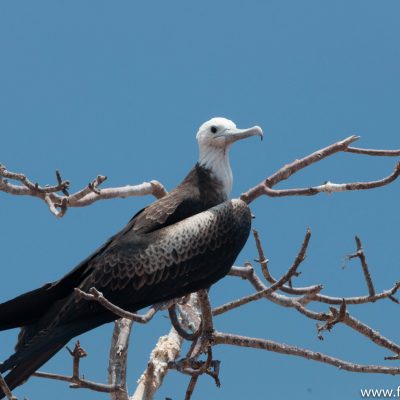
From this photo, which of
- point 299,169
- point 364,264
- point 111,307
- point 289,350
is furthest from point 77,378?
point 299,169

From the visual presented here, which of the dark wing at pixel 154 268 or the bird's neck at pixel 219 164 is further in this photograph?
the bird's neck at pixel 219 164

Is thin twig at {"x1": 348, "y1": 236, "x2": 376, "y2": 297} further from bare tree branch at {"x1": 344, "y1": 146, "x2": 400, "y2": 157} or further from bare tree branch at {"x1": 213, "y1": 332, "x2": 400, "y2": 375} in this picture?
bare tree branch at {"x1": 344, "y1": 146, "x2": 400, "y2": 157}

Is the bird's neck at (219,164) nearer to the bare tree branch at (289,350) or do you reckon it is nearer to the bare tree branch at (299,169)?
the bare tree branch at (299,169)

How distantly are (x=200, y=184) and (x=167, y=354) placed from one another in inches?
45.0

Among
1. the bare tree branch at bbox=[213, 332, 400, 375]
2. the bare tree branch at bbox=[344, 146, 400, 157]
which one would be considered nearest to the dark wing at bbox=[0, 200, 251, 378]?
the bare tree branch at bbox=[213, 332, 400, 375]

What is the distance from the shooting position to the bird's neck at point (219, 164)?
266 inches

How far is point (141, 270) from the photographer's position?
233 inches

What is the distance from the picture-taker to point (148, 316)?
16.8 ft

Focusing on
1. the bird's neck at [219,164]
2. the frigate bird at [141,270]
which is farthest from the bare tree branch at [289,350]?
the bird's neck at [219,164]

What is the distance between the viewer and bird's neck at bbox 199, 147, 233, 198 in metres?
6.75

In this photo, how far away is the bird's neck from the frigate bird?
1.06 ft

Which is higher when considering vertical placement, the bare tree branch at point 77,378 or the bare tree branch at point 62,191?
the bare tree branch at point 62,191

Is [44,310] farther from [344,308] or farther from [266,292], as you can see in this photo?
[344,308]

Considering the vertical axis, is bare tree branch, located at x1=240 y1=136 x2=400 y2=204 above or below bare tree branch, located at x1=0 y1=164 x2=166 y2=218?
above
